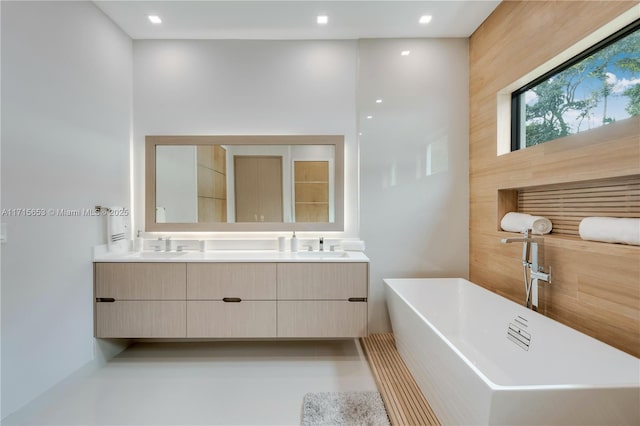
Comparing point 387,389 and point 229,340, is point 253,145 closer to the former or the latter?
point 229,340

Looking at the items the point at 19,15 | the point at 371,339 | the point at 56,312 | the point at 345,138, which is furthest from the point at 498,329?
the point at 19,15

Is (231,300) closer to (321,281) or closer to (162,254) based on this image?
(321,281)

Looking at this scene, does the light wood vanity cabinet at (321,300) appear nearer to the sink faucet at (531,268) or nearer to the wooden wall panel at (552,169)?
the sink faucet at (531,268)

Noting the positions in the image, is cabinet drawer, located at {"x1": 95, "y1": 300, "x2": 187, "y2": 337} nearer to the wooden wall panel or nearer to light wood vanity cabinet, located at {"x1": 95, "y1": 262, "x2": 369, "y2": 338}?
light wood vanity cabinet, located at {"x1": 95, "y1": 262, "x2": 369, "y2": 338}

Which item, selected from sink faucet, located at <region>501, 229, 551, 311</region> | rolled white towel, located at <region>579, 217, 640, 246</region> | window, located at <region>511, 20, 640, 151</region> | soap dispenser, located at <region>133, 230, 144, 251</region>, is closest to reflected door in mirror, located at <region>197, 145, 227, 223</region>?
soap dispenser, located at <region>133, 230, 144, 251</region>

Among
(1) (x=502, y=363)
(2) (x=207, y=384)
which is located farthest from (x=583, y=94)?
(2) (x=207, y=384)

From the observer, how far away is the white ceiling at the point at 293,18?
238 cm

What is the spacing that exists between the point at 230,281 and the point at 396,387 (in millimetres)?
1379

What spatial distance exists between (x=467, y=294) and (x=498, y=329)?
1.45ft

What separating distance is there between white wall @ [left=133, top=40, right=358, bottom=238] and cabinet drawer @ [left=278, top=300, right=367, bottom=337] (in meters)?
1.53

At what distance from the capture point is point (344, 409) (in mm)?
1862

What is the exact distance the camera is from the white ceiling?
238 cm

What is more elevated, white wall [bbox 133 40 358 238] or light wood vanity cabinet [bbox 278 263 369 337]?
white wall [bbox 133 40 358 238]

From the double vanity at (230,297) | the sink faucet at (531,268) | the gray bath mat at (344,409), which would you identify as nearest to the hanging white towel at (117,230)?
the double vanity at (230,297)
